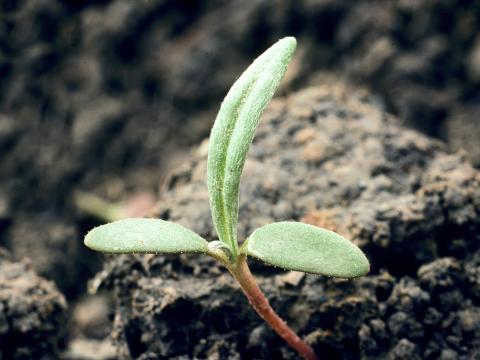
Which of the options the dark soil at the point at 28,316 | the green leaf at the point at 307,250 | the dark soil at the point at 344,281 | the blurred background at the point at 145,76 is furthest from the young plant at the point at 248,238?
the blurred background at the point at 145,76

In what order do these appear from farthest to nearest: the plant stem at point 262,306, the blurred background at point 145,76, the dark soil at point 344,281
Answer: the blurred background at point 145,76
the dark soil at point 344,281
the plant stem at point 262,306

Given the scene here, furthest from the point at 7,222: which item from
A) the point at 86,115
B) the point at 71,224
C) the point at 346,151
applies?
the point at 346,151

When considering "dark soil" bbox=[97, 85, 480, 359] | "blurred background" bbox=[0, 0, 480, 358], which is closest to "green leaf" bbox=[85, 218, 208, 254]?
"dark soil" bbox=[97, 85, 480, 359]

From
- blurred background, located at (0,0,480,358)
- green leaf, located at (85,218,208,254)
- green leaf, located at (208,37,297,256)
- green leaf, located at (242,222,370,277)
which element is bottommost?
green leaf, located at (242,222,370,277)

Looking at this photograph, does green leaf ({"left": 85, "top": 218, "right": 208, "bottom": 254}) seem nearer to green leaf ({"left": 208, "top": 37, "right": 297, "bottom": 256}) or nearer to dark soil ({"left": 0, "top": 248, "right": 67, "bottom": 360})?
green leaf ({"left": 208, "top": 37, "right": 297, "bottom": 256})

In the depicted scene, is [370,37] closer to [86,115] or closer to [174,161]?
[174,161]

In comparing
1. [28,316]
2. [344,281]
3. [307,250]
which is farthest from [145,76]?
[307,250]

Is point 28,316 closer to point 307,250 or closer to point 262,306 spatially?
point 262,306

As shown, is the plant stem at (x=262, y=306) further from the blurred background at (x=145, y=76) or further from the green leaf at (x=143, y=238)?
the blurred background at (x=145, y=76)
